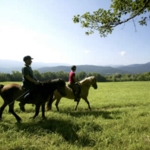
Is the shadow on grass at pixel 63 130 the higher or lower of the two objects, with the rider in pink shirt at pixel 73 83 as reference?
lower

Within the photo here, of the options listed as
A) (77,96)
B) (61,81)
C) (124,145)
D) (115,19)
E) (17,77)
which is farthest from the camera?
(17,77)

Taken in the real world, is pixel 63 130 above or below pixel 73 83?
below

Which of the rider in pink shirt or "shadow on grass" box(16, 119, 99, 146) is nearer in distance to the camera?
"shadow on grass" box(16, 119, 99, 146)

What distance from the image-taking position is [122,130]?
12.7ft

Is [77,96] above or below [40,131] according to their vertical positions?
above

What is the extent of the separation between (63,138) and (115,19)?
208 inches

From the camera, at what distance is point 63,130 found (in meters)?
3.84

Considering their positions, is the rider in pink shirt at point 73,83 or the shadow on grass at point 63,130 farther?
the rider in pink shirt at point 73,83

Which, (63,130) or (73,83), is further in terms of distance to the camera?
(73,83)

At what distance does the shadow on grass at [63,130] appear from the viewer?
3.34 m

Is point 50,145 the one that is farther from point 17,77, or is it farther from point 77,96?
point 17,77

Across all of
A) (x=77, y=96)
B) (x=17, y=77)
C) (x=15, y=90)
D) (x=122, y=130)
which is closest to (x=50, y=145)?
(x=122, y=130)

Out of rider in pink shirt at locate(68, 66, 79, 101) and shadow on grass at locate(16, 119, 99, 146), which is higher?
rider in pink shirt at locate(68, 66, 79, 101)

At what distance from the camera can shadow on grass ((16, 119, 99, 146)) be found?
11.0ft
